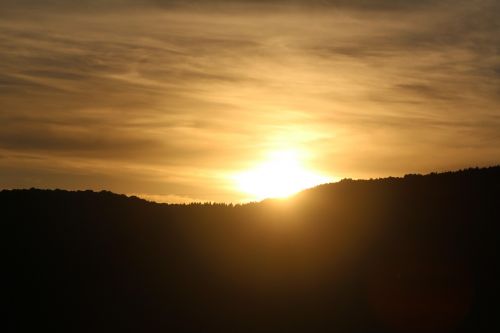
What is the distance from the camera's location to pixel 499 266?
3612cm

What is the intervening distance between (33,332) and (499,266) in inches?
977

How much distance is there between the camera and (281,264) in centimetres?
4300

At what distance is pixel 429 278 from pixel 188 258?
15589 millimetres

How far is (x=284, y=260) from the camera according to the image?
43.3 m

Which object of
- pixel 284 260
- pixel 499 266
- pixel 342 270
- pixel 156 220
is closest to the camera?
pixel 499 266

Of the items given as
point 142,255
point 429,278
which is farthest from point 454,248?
point 142,255

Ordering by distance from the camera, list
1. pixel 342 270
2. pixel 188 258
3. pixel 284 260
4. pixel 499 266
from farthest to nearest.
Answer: pixel 188 258 → pixel 284 260 → pixel 342 270 → pixel 499 266

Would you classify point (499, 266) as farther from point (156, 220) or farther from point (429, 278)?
point (156, 220)

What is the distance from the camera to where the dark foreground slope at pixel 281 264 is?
120 ft

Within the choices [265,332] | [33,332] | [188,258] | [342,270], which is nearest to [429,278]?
[342,270]

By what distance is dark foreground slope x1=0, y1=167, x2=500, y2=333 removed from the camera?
3647 centimetres

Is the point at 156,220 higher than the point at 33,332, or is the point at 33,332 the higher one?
the point at 156,220

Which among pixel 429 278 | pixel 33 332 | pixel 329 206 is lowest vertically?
pixel 33 332

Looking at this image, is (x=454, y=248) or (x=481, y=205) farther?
(x=481, y=205)
